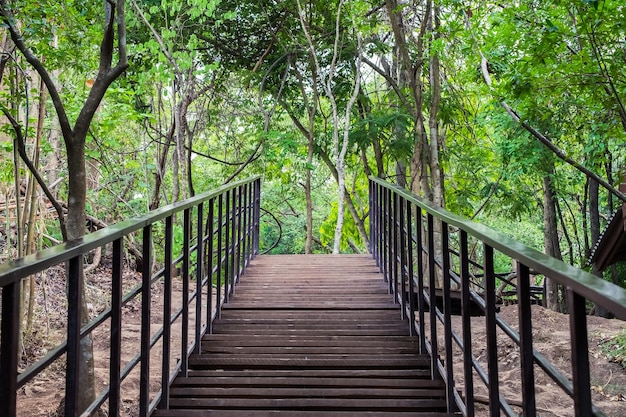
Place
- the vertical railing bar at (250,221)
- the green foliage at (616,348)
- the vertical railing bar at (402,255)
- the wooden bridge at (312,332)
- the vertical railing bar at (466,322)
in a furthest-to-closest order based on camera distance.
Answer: the green foliage at (616,348)
the vertical railing bar at (250,221)
the vertical railing bar at (402,255)
the vertical railing bar at (466,322)
the wooden bridge at (312,332)

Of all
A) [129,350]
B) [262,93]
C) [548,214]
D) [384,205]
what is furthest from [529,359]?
[548,214]

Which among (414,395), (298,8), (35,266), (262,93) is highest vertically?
(298,8)

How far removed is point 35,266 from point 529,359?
1308mm

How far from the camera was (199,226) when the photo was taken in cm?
317

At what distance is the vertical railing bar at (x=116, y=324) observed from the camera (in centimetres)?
185

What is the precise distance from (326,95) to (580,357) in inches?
348

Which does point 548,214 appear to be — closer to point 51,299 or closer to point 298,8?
point 298,8

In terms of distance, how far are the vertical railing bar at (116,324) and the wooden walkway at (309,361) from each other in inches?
24.7

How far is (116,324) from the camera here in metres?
1.85

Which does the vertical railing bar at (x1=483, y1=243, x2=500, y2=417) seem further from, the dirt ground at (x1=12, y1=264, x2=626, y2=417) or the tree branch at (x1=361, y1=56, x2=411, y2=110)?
the tree branch at (x1=361, y1=56, x2=411, y2=110)

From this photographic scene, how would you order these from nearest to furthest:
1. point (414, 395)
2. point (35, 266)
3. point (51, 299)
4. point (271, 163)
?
1. point (35, 266)
2. point (414, 395)
3. point (51, 299)
4. point (271, 163)

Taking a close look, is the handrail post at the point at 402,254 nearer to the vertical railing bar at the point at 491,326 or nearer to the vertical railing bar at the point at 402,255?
the vertical railing bar at the point at 402,255

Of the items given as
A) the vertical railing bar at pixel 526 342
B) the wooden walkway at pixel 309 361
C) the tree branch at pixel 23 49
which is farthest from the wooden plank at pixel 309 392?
the tree branch at pixel 23 49

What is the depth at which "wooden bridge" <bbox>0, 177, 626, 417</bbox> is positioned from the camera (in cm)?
128
